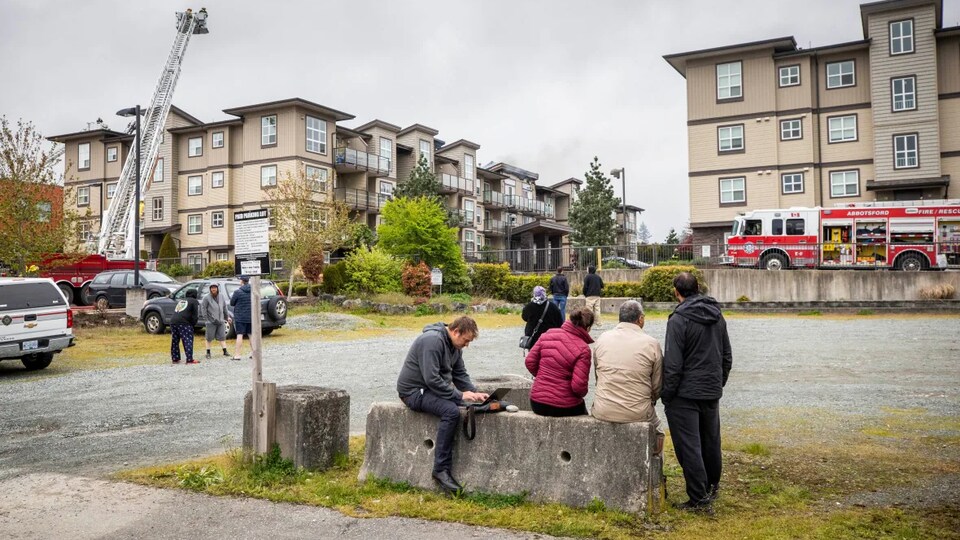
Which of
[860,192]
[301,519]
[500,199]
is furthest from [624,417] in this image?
[500,199]

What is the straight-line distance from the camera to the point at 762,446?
25.3 feet

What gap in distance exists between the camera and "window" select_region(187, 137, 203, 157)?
5362 centimetres

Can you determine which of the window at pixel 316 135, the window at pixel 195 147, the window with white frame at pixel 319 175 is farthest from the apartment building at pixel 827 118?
the window at pixel 195 147

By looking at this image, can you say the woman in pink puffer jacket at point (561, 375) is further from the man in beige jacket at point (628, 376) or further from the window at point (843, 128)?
the window at point (843, 128)

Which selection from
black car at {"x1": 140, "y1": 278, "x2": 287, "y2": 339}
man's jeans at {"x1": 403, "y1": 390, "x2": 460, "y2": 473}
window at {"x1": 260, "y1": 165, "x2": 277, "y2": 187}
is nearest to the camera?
man's jeans at {"x1": 403, "y1": 390, "x2": 460, "y2": 473}

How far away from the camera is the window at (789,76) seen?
38.6 meters

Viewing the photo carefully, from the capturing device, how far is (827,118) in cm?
3838

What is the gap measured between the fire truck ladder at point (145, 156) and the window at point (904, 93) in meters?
38.9

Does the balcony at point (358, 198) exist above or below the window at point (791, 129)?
below

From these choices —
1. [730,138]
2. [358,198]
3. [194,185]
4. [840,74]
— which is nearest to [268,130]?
[358,198]

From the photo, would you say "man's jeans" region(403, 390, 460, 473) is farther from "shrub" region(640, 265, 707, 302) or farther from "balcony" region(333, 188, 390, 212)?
"balcony" region(333, 188, 390, 212)

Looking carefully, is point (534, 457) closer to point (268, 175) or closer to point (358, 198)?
point (268, 175)

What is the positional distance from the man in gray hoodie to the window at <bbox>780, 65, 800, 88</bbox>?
1477 inches

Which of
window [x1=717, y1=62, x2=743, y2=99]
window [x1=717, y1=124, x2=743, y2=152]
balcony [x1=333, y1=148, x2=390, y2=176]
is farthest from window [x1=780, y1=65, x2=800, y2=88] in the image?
balcony [x1=333, y1=148, x2=390, y2=176]
